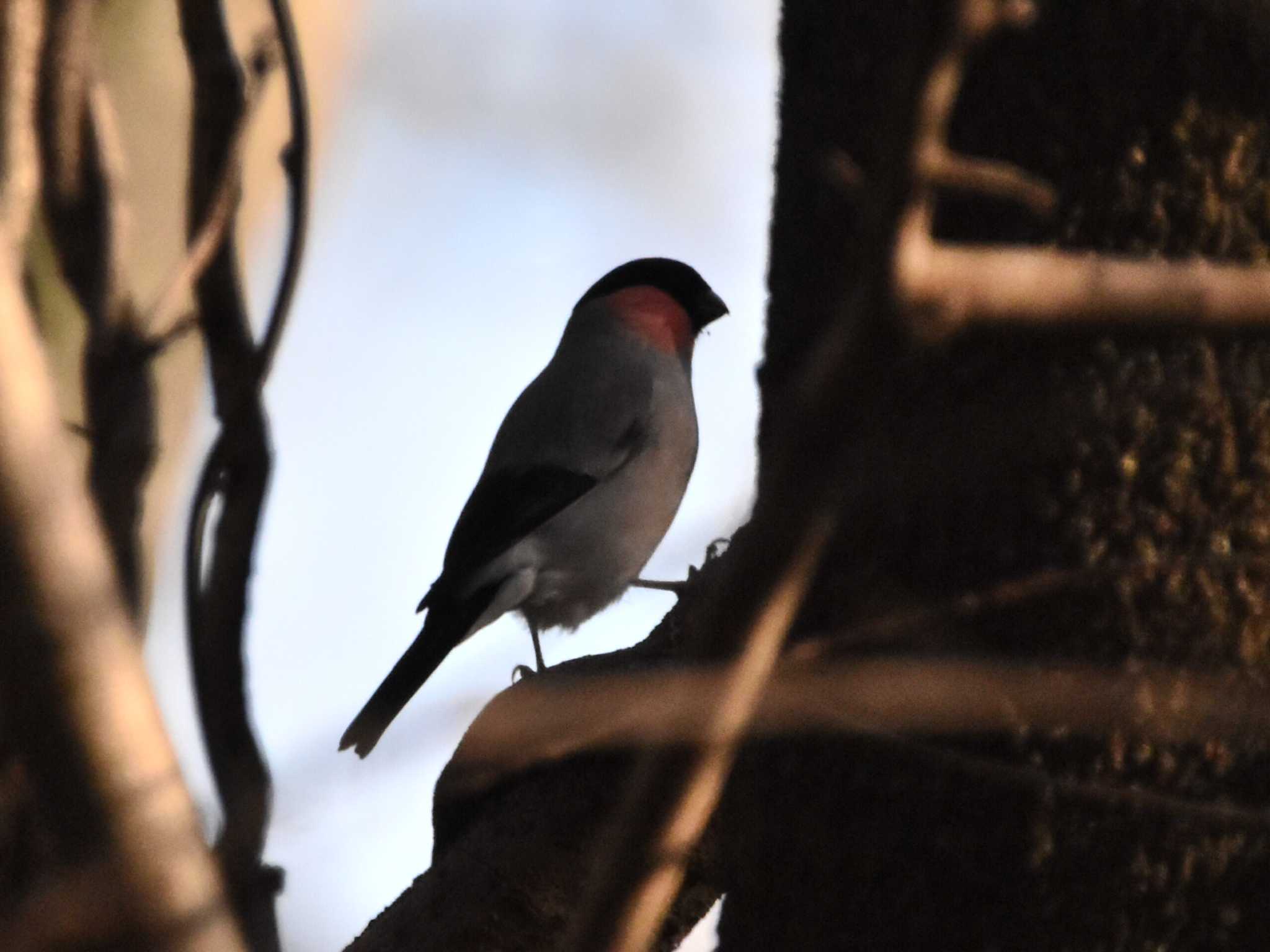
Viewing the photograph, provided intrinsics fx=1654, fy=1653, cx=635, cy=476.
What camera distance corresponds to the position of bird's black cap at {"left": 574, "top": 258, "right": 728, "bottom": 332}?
4.95 m

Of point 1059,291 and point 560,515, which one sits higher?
point 1059,291

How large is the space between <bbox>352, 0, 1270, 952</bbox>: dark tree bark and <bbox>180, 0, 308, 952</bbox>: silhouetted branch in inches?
18.7

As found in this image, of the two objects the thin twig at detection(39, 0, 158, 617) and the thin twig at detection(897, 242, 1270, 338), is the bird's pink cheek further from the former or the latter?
the thin twig at detection(897, 242, 1270, 338)

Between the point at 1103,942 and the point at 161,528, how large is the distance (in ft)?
9.49

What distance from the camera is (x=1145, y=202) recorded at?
144 centimetres

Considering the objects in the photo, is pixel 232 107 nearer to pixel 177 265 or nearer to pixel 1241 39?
pixel 177 265

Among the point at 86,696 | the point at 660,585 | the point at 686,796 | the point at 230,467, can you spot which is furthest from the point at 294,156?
the point at 660,585

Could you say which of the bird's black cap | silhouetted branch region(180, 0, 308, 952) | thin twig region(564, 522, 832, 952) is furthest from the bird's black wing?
thin twig region(564, 522, 832, 952)

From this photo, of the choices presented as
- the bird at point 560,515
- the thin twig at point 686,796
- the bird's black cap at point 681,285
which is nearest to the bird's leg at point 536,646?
the bird at point 560,515

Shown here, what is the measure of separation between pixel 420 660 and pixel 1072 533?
2.50 metres

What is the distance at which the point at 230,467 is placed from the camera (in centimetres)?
122

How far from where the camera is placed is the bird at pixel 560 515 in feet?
12.4

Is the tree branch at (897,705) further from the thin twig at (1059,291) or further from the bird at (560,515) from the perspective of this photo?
the bird at (560,515)

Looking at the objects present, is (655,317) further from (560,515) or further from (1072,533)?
(1072,533)
